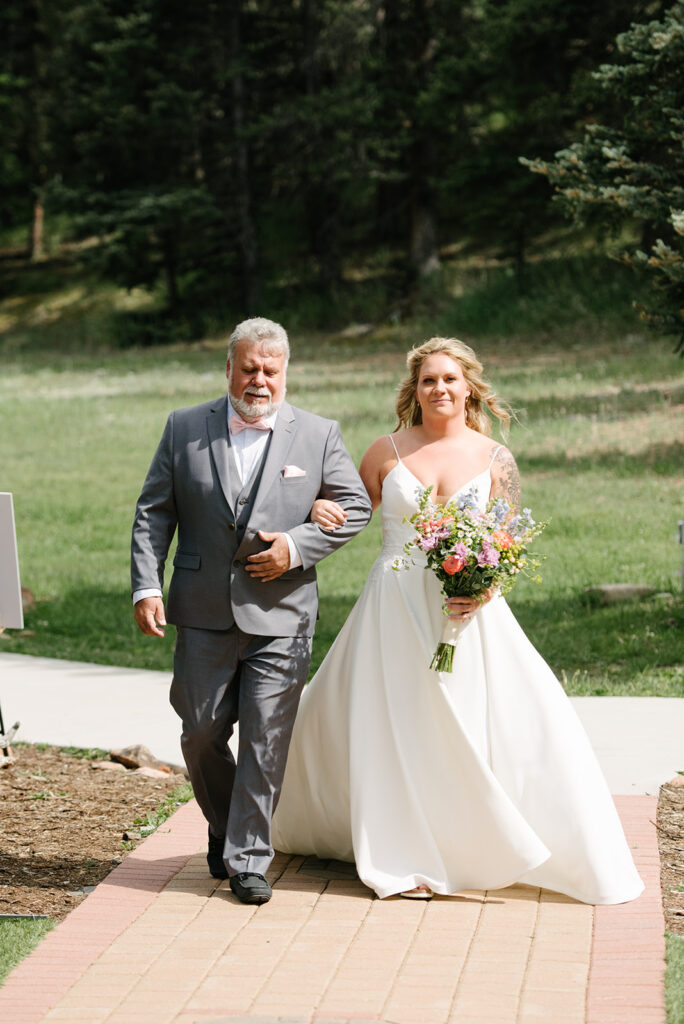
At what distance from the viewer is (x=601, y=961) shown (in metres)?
4.36

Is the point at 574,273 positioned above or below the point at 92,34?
below

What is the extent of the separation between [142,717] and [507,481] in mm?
3826

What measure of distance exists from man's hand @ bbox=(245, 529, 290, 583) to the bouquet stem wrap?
674 mm

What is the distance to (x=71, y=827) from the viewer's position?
6211mm

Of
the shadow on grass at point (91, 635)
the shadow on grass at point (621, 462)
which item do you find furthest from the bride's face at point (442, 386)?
the shadow on grass at point (621, 462)

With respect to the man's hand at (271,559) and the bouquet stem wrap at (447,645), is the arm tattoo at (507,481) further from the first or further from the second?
the man's hand at (271,559)

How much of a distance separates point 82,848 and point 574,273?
106ft

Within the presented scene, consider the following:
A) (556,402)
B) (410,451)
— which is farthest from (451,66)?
(410,451)

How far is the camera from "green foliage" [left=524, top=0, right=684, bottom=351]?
504 inches

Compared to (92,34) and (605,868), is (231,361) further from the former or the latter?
(92,34)

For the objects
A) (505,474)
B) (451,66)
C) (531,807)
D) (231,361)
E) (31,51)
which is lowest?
(531,807)

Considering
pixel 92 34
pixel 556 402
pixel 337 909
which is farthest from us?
pixel 92 34

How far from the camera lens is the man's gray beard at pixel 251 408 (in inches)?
200

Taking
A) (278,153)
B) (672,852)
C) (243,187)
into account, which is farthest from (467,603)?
(243,187)
